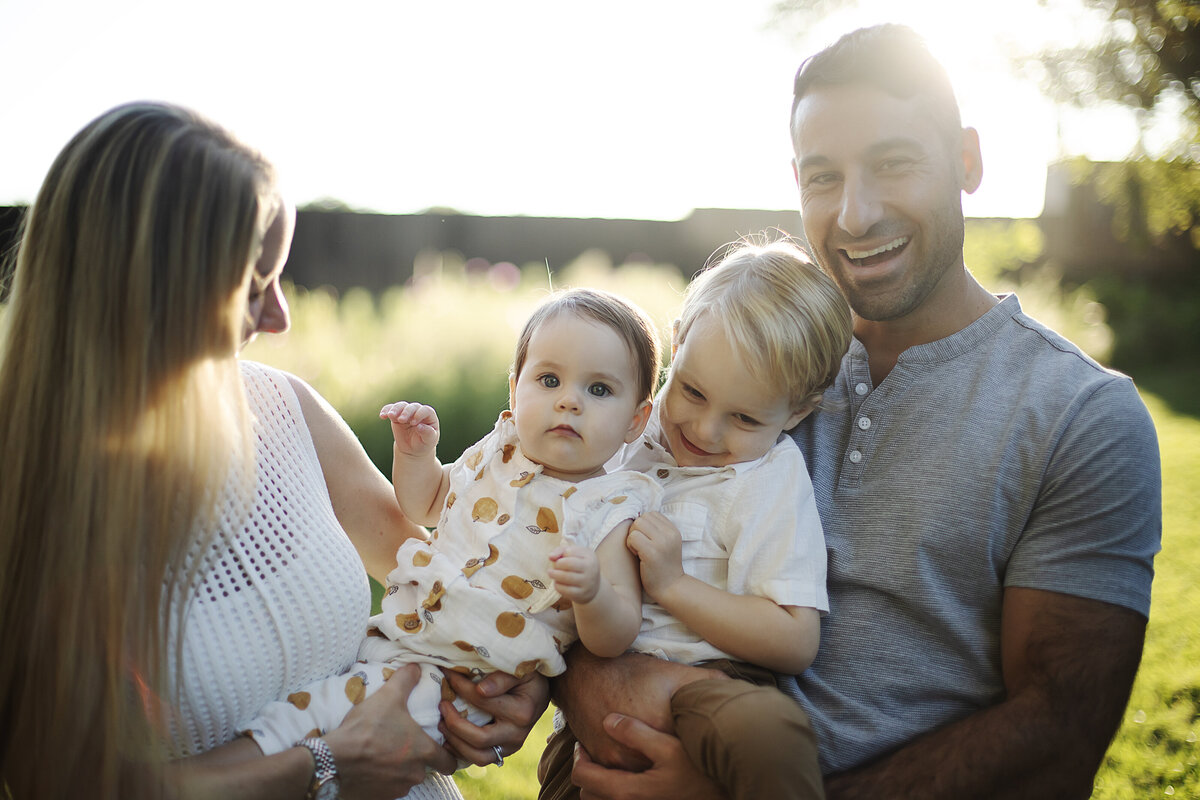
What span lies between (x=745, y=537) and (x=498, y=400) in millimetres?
4018

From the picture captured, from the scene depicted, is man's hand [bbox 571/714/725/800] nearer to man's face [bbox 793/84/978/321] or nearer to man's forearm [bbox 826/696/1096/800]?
man's forearm [bbox 826/696/1096/800]

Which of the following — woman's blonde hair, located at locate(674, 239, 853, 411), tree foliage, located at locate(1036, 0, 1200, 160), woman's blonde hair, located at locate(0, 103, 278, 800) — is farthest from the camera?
tree foliage, located at locate(1036, 0, 1200, 160)

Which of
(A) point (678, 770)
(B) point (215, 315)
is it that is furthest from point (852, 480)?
(B) point (215, 315)

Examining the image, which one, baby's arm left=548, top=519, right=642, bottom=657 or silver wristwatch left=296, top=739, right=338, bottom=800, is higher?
baby's arm left=548, top=519, right=642, bottom=657

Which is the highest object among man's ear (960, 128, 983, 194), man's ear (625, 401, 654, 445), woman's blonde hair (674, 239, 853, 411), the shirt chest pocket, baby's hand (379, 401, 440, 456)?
man's ear (960, 128, 983, 194)

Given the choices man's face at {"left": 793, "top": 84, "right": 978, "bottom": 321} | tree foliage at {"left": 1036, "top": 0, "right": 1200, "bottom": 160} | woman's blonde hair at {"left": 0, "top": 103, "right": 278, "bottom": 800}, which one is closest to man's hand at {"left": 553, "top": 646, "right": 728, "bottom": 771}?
woman's blonde hair at {"left": 0, "top": 103, "right": 278, "bottom": 800}

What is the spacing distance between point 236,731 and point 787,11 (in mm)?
3741

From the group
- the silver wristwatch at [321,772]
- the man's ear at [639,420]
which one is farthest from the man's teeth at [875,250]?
the silver wristwatch at [321,772]

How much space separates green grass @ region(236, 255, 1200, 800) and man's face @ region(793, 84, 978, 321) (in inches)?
49.6

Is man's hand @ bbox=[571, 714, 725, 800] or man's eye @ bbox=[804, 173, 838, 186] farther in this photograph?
man's eye @ bbox=[804, 173, 838, 186]

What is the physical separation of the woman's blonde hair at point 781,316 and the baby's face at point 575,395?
0.75 feet

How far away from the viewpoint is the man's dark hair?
7.14 ft

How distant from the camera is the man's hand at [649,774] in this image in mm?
1799

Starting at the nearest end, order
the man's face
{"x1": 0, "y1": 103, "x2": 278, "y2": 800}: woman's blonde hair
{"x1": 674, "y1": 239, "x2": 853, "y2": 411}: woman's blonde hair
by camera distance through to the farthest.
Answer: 1. {"x1": 0, "y1": 103, "x2": 278, "y2": 800}: woman's blonde hair
2. {"x1": 674, "y1": 239, "x2": 853, "y2": 411}: woman's blonde hair
3. the man's face
